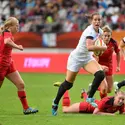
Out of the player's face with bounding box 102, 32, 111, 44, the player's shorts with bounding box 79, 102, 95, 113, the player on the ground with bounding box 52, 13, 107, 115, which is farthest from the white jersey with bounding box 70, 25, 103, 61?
the player's face with bounding box 102, 32, 111, 44

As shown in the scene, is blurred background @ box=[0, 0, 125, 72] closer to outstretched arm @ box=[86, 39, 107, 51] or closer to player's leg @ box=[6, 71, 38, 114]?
player's leg @ box=[6, 71, 38, 114]

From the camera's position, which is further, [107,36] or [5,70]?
[107,36]

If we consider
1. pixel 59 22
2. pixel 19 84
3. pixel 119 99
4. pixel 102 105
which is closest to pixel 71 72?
pixel 102 105

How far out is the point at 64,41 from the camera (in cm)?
2819

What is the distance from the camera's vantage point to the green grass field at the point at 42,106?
34.4ft

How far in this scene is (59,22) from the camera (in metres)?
28.8

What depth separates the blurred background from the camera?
28.2 metres

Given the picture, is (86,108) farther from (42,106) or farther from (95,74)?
(42,106)

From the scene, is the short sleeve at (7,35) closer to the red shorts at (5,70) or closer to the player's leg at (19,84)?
the red shorts at (5,70)

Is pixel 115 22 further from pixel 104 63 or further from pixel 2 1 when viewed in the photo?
pixel 104 63

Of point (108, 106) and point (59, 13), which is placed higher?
point (108, 106)

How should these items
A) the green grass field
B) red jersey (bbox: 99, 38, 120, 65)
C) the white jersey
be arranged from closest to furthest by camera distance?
the green grass field, the white jersey, red jersey (bbox: 99, 38, 120, 65)

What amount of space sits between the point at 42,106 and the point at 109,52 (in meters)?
2.11

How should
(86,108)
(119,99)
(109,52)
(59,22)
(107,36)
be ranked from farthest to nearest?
(59,22) → (109,52) → (107,36) → (86,108) → (119,99)
